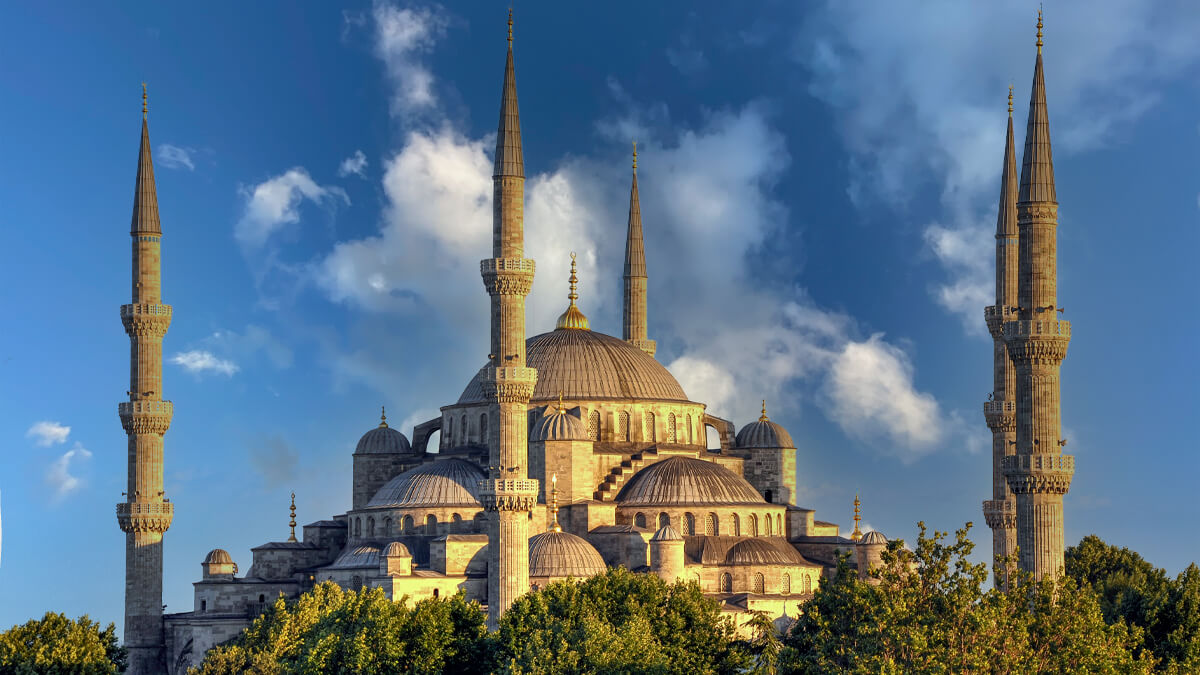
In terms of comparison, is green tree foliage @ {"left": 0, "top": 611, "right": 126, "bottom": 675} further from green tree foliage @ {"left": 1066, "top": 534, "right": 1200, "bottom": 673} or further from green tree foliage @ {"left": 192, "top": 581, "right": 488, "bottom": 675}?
green tree foliage @ {"left": 1066, "top": 534, "right": 1200, "bottom": 673}

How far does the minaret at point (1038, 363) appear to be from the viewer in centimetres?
4784

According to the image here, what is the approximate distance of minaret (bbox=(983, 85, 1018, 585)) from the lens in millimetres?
56812

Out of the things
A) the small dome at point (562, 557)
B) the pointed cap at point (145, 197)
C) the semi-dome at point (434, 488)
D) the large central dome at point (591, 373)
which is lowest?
the small dome at point (562, 557)

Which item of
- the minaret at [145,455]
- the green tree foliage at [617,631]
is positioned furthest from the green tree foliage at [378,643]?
the minaret at [145,455]

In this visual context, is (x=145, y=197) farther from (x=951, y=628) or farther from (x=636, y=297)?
(x=951, y=628)

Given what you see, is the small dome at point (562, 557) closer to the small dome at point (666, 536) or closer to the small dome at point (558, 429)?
the small dome at point (666, 536)

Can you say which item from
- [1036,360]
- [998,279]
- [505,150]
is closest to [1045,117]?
[1036,360]

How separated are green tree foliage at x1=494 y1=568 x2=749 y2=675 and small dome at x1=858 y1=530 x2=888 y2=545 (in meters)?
11.4

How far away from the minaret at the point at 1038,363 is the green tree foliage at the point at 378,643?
12.8 meters

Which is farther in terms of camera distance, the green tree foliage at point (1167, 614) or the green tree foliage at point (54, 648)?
the green tree foliage at point (54, 648)

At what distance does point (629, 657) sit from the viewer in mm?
43656

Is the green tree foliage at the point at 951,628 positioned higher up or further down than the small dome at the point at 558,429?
further down

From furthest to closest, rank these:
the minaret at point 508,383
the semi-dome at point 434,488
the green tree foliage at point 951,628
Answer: the semi-dome at point 434,488 < the minaret at point 508,383 < the green tree foliage at point 951,628

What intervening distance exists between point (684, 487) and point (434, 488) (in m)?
7.46
